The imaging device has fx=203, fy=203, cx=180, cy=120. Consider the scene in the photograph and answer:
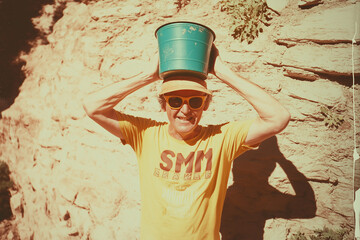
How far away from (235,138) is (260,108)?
1.22ft

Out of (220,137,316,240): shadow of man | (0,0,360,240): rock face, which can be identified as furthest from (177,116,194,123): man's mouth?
(220,137,316,240): shadow of man

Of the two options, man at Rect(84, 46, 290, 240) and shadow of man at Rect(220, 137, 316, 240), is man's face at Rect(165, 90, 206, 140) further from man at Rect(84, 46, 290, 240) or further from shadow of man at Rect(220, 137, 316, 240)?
shadow of man at Rect(220, 137, 316, 240)

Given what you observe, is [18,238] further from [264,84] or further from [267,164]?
[264,84]

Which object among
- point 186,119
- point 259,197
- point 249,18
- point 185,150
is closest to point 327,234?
point 259,197

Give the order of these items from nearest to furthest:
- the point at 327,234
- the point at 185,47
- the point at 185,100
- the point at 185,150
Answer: the point at 185,47 → the point at 185,100 → the point at 185,150 → the point at 327,234

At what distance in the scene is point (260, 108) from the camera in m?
1.77

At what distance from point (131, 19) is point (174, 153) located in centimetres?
339

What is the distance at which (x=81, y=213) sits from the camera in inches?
148

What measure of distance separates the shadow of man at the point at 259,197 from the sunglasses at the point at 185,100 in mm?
1696

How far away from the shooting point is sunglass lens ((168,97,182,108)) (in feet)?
6.24

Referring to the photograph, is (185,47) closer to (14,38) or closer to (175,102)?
(175,102)

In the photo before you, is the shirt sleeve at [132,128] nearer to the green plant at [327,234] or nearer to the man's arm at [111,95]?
the man's arm at [111,95]

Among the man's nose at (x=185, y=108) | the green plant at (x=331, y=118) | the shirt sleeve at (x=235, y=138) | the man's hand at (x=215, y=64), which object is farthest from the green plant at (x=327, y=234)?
the man's hand at (x=215, y=64)

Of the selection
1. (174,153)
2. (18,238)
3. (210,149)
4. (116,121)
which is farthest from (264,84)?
(18,238)
